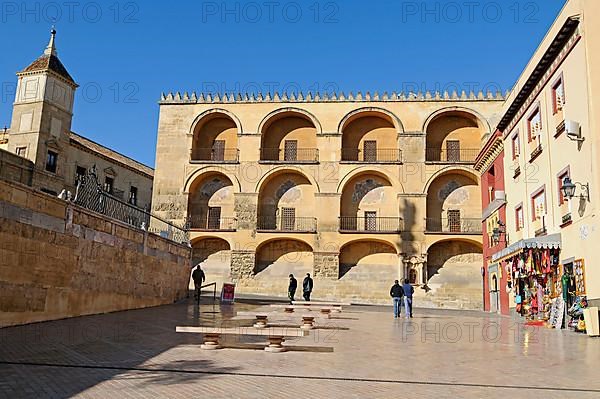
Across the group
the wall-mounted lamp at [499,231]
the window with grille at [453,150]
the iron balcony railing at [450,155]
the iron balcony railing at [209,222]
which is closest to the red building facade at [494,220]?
the wall-mounted lamp at [499,231]

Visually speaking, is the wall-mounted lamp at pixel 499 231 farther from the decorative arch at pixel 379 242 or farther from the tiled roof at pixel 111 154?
the tiled roof at pixel 111 154

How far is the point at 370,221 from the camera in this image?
117ft

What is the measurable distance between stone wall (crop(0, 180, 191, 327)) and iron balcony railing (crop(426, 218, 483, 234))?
2063cm

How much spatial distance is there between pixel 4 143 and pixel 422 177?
29105mm

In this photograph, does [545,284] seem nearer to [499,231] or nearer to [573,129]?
[573,129]

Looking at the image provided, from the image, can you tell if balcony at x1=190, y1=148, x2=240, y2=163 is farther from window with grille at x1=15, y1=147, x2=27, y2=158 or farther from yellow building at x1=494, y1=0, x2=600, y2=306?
yellow building at x1=494, y1=0, x2=600, y2=306

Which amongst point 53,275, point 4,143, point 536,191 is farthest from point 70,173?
point 536,191

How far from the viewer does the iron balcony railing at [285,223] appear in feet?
116

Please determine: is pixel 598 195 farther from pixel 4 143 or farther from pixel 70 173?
pixel 4 143

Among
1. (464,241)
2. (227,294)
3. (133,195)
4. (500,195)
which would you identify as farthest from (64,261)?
(133,195)

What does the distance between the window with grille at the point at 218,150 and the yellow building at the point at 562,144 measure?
21248 mm

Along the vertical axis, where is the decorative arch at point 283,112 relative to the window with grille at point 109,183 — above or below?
above

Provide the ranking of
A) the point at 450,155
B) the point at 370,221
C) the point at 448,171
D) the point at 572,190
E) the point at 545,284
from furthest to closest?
the point at 450,155 < the point at 370,221 < the point at 448,171 < the point at 545,284 < the point at 572,190

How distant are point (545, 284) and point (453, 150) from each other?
19.5 metres
